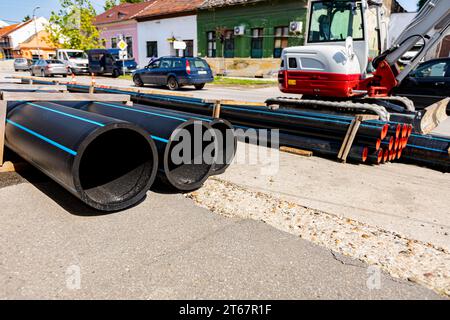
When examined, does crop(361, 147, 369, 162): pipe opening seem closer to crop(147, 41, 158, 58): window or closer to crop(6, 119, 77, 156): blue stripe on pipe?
crop(6, 119, 77, 156): blue stripe on pipe

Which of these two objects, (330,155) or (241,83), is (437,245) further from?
(241,83)

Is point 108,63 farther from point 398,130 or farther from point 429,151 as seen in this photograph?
point 429,151

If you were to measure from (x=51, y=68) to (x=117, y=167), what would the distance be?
27.9 m

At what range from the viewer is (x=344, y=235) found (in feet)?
11.7

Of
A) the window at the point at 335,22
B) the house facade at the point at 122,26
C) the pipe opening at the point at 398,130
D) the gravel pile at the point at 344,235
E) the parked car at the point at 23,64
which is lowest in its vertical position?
the gravel pile at the point at 344,235

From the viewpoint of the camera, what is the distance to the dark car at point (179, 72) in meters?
18.6

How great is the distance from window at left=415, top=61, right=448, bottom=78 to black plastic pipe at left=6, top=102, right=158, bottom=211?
983 centimetres

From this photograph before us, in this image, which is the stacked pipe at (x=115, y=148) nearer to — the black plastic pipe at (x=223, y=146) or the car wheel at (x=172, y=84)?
the black plastic pipe at (x=223, y=146)

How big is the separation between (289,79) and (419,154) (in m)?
4.18

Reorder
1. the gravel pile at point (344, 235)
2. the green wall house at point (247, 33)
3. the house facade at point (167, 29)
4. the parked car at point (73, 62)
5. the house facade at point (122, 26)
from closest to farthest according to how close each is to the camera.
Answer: the gravel pile at point (344, 235)
the green wall house at point (247, 33)
the parked car at point (73, 62)
the house facade at point (167, 29)
the house facade at point (122, 26)

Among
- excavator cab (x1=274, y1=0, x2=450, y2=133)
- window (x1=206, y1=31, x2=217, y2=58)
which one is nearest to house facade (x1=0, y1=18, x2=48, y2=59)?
window (x1=206, y1=31, x2=217, y2=58)

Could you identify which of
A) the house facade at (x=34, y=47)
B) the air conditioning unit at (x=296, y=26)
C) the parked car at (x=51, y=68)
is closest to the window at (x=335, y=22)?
the air conditioning unit at (x=296, y=26)

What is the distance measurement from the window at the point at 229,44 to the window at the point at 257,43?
2332 mm

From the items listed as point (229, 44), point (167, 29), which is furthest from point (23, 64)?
point (229, 44)
